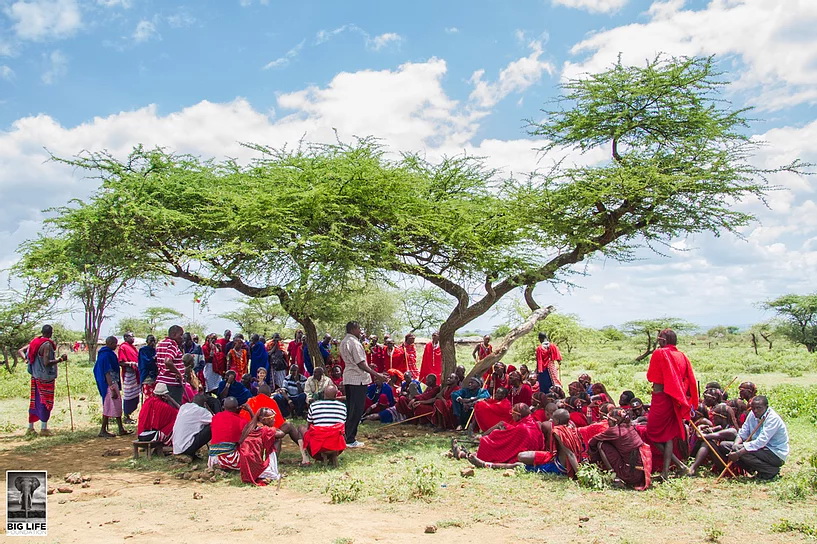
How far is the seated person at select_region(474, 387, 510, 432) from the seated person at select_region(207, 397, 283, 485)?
10.9 feet

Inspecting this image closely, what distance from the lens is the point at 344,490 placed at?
695 centimetres

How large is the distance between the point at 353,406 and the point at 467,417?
7.15 feet

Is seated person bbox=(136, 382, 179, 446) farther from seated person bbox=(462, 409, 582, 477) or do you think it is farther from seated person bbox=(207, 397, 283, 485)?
seated person bbox=(462, 409, 582, 477)

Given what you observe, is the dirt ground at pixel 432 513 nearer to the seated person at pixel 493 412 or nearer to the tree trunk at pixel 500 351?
the seated person at pixel 493 412

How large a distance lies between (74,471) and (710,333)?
180ft

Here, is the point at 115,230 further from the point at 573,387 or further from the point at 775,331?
the point at 775,331

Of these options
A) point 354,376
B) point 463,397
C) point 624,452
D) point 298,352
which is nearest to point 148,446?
point 354,376

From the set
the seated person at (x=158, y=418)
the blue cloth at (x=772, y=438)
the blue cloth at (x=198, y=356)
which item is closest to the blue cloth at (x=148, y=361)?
the seated person at (x=158, y=418)

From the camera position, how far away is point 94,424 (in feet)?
40.4

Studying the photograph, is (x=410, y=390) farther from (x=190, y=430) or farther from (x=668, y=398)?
(x=668, y=398)

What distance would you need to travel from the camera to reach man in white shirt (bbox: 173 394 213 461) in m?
8.51

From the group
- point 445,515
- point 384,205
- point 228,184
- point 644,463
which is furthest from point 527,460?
point 228,184

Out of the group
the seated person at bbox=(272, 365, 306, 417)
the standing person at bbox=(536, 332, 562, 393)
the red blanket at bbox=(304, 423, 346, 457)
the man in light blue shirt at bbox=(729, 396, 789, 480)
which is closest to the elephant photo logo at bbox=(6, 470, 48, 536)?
the red blanket at bbox=(304, 423, 346, 457)

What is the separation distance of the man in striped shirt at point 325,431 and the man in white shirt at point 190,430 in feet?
4.14
